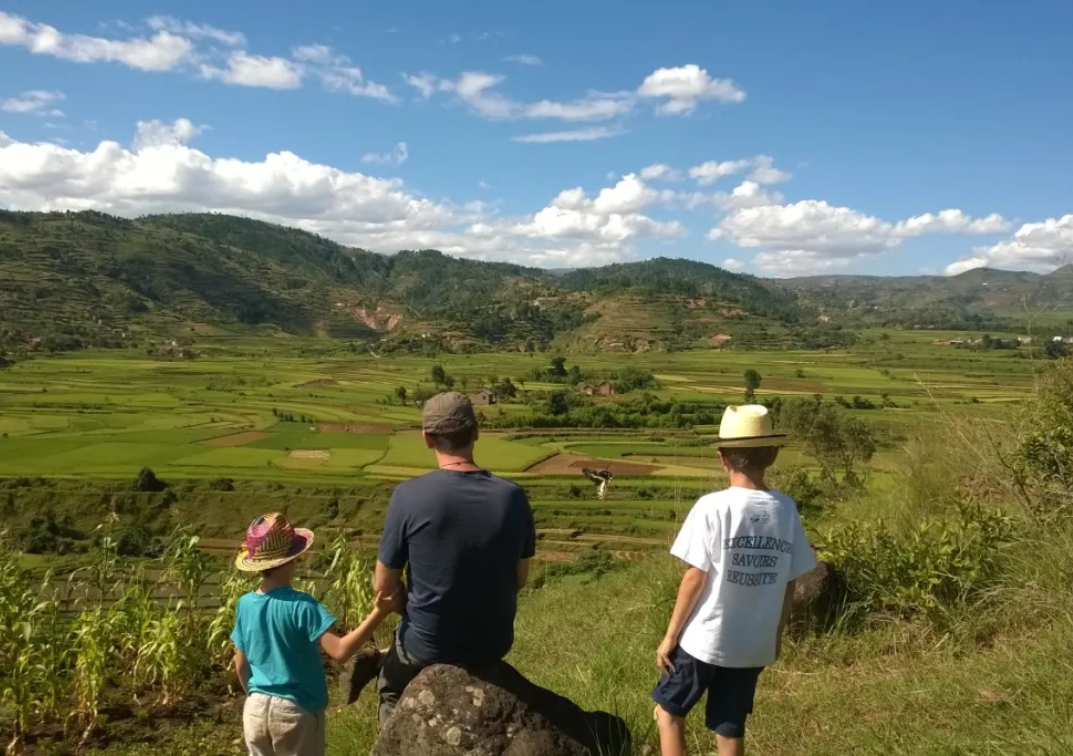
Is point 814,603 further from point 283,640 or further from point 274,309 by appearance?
point 274,309

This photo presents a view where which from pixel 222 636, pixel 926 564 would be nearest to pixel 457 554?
pixel 926 564

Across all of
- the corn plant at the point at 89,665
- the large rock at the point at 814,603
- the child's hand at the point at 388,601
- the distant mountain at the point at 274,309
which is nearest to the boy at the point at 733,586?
the child's hand at the point at 388,601

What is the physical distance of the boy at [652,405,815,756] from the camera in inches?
114

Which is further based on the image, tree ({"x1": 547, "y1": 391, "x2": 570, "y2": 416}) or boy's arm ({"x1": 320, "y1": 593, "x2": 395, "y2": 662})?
tree ({"x1": 547, "y1": 391, "x2": 570, "y2": 416})

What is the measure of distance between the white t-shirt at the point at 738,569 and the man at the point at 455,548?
0.67m

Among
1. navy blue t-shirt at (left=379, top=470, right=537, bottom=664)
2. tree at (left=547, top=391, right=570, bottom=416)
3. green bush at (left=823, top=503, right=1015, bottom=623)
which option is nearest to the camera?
navy blue t-shirt at (left=379, top=470, right=537, bottom=664)

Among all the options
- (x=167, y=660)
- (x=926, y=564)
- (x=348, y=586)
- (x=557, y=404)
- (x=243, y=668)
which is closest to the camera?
(x=243, y=668)

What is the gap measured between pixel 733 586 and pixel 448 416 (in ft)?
4.23

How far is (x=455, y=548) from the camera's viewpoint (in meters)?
2.85

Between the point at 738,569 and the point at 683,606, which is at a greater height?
the point at 738,569

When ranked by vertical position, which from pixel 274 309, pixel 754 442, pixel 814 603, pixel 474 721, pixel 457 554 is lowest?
pixel 274 309

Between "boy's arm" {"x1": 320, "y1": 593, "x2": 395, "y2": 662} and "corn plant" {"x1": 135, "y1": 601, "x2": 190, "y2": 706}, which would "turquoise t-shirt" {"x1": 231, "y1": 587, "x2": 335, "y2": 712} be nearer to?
"boy's arm" {"x1": 320, "y1": 593, "x2": 395, "y2": 662}

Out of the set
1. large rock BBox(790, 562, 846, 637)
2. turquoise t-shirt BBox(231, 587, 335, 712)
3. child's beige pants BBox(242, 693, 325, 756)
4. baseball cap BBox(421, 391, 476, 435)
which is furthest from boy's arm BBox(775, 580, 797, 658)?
large rock BBox(790, 562, 846, 637)

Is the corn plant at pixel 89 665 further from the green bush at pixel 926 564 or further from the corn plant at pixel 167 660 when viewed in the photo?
the green bush at pixel 926 564
